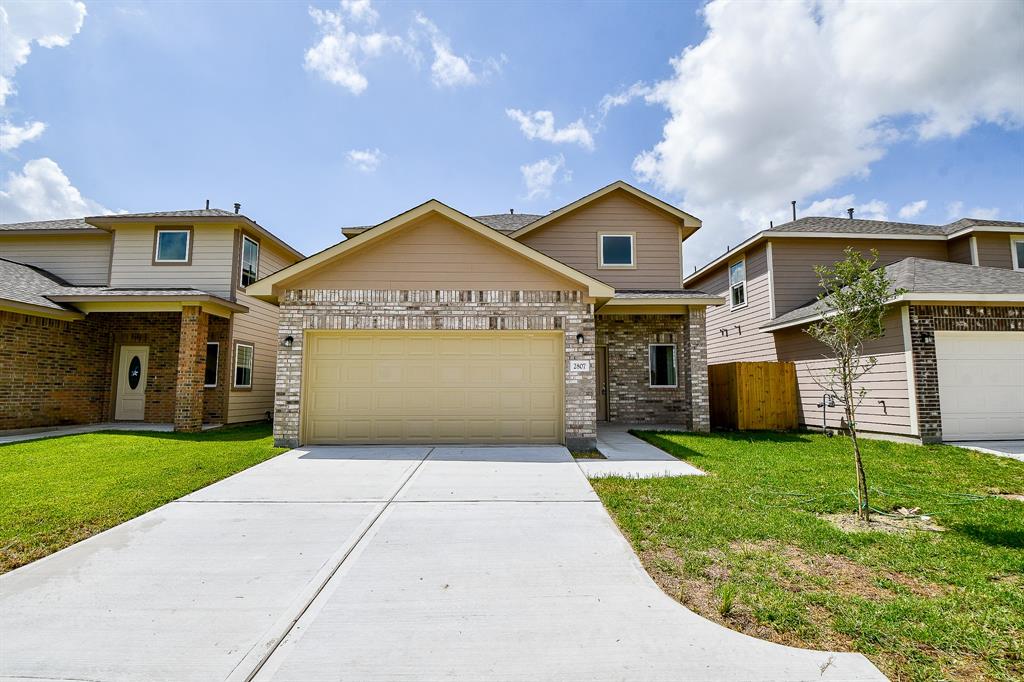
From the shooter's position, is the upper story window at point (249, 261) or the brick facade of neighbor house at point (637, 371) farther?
the upper story window at point (249, 261)

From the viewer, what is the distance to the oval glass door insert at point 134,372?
527 inches

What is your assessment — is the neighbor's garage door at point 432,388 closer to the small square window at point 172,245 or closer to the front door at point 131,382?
the small square window at point 172,245

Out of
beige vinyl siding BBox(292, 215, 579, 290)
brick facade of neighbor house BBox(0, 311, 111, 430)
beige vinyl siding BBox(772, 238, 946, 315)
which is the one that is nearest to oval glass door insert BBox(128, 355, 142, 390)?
brick facade of neighbor house BBox(0, 311, 111, 430)

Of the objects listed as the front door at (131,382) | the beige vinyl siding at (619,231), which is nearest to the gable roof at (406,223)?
the beige vinyl siding at (619,231)

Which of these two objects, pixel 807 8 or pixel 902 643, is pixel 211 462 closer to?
pixel 902 643

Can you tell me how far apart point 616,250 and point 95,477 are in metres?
12.1

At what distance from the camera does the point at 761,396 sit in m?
12.4

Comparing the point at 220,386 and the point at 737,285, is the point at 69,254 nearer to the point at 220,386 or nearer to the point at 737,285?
the point at 220,386

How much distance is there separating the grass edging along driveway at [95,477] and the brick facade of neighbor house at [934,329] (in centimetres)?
1301

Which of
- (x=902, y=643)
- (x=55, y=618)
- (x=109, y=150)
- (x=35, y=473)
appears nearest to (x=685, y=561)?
(x=902, y=643)

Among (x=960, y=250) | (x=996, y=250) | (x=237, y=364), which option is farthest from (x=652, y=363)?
(x=237, y=364)

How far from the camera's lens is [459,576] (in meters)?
3.61

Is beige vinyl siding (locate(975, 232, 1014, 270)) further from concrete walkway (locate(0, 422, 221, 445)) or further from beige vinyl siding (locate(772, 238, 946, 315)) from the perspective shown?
concrete walkway (locate(0, 422, 221, 445))

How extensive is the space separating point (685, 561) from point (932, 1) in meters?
10.6
